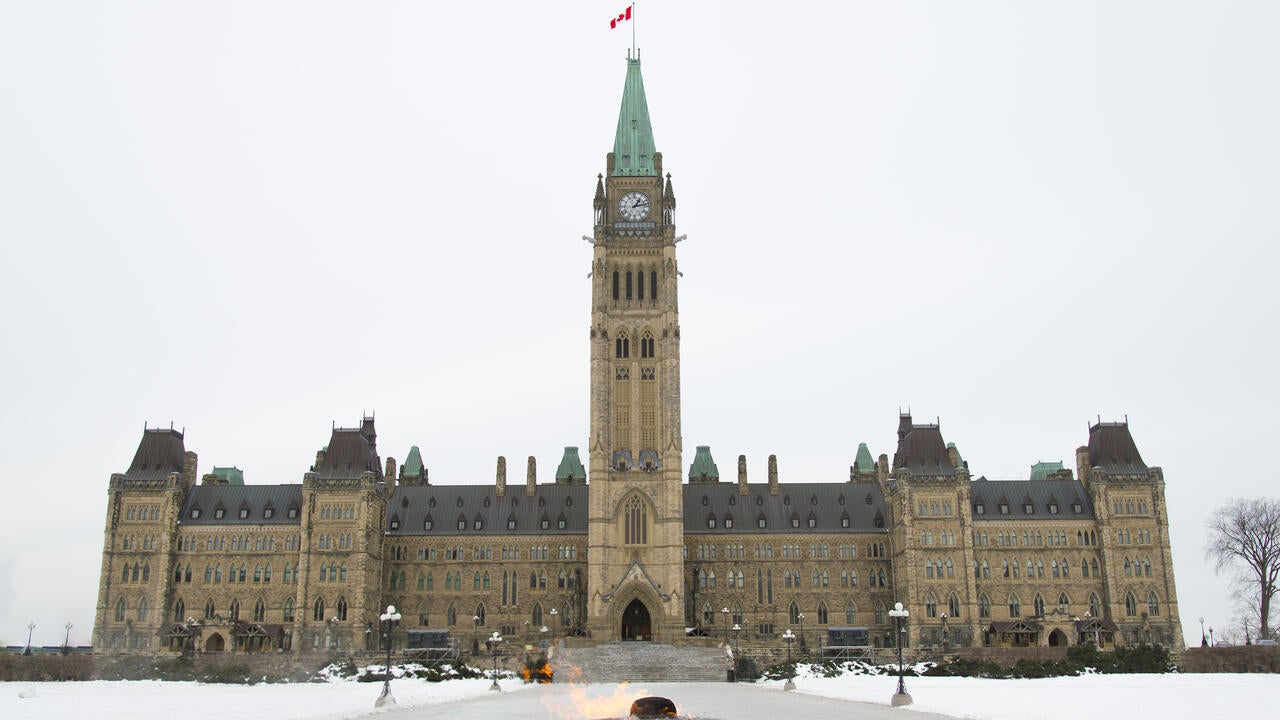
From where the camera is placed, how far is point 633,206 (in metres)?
108

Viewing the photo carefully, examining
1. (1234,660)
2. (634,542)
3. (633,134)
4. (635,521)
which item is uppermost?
(633,134)

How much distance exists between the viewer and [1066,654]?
229 feet

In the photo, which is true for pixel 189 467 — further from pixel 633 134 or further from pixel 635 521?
pixel 633 134

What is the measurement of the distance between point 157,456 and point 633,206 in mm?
49080

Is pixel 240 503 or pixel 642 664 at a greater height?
pixel 240 503

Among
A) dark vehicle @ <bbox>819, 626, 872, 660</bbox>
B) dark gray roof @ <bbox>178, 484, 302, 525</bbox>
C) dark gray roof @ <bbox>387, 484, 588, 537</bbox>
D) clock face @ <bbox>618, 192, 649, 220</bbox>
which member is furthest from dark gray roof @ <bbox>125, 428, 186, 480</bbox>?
dark vehicle @ <bbox>819, 626, 872, 660</bbox>

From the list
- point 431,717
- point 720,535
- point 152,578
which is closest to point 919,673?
point 431,717

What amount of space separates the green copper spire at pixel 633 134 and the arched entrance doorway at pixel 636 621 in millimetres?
40213

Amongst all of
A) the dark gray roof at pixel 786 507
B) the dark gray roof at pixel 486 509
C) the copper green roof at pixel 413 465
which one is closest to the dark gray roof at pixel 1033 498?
the dark gray roof at pixel 786 507

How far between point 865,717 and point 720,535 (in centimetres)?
Answer: 7161

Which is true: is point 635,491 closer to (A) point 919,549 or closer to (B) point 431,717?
(A) point 919,549

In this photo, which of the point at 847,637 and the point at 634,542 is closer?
the point at 634,542

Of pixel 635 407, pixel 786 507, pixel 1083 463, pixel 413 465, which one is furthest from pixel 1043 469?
pixel 413 465

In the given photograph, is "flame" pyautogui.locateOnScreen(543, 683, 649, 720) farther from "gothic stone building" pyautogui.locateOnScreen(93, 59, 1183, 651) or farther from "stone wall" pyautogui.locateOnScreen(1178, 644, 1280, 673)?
"gothic stone building" pyautogui.locateOnScreen(93, 59, 1183, 651)
